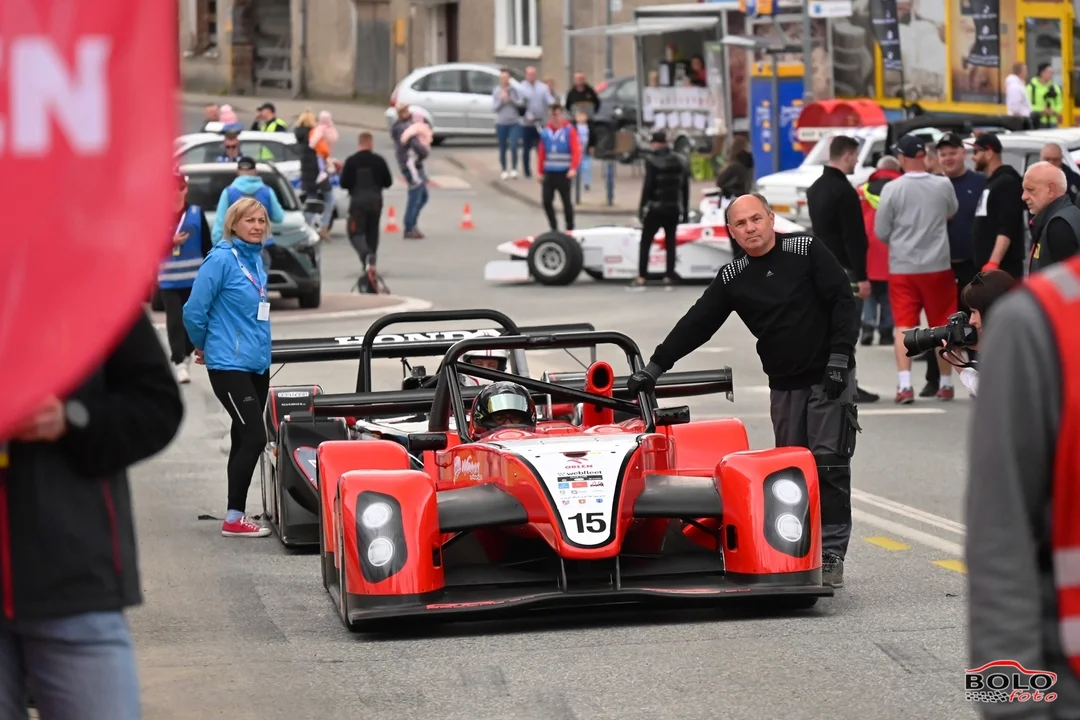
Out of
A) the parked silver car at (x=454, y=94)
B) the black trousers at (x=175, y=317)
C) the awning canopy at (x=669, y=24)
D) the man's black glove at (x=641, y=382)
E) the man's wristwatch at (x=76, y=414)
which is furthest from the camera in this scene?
the parked silver car at (x=454, y=94)

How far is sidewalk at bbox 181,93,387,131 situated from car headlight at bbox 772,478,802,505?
39218mm

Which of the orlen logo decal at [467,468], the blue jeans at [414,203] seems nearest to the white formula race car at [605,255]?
the blue jeans at [414,203]

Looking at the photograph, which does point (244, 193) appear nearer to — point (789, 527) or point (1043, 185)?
point (1043, 185)

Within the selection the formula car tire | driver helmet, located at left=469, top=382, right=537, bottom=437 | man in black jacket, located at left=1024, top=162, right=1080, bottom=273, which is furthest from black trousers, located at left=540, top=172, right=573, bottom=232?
driver helmet, located at left=469, top=382, right=537, bottom=437

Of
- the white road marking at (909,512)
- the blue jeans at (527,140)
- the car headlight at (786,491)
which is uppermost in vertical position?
the blue jeans at (527,140)

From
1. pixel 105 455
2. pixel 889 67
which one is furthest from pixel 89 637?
pixel 889 67

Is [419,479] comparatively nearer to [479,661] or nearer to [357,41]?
[479,661]

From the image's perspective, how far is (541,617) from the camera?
8.73 meters

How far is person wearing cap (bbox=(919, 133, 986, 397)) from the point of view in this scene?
16.1 metres

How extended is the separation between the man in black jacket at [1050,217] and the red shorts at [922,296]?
3.50 meters

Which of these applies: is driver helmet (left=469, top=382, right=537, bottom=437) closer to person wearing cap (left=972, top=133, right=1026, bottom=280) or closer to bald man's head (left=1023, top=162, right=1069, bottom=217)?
bald man's head (left=1023, top=162, right=1069, bottom=217)

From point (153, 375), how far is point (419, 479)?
4327mm

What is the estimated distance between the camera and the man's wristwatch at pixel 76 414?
3.95 m

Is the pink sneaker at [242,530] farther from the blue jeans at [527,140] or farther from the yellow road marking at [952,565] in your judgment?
the blue jeans at [527,140]
